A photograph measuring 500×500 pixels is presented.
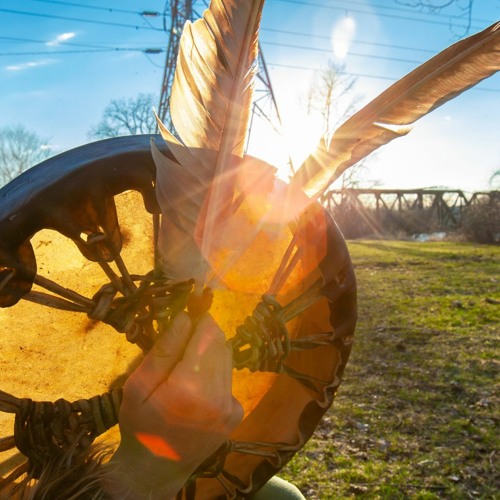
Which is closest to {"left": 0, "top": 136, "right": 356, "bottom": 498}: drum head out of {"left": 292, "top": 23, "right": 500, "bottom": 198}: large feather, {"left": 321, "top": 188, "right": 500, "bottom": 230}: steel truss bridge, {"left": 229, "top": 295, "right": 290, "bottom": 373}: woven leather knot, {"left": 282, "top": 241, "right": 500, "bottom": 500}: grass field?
{"left": 229, "top": 295, "right": 290, "bottom": 373}: woven leather knot

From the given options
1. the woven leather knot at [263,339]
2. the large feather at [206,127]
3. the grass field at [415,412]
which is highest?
the large feather at [206,127]

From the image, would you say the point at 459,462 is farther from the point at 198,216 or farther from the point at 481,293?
the point at 481,293

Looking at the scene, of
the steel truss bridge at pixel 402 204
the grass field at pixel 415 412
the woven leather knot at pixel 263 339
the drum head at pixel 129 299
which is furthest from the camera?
the steel truss bridge at pixel 402 204

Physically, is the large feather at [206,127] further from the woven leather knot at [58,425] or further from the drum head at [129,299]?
the woven leather knot at [58,425]

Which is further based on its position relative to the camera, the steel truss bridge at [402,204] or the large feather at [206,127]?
the steel truss bridge at [402,204]

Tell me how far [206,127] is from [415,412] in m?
2.63

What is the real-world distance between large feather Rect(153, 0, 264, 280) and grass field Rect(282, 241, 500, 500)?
1.84 meters

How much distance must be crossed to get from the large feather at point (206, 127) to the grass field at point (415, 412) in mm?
1845

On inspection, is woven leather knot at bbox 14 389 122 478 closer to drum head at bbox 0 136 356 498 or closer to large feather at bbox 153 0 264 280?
drum head at bbox 0 136 356 498

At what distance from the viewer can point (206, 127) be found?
1.07m

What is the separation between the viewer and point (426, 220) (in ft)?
68.8

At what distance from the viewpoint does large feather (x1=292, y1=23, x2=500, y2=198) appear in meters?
1.19

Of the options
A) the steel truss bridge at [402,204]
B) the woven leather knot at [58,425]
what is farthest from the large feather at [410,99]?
the steel truss bridge at [402,204]

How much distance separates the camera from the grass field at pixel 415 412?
246cm
